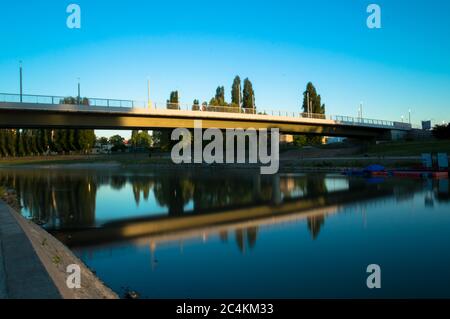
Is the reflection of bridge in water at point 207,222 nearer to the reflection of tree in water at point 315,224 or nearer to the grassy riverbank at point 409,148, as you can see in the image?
the reflection of tree in water at point 315,224

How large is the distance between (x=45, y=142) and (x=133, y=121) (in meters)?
89.0

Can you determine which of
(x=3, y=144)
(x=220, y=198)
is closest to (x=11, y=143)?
(x=3, y=144)

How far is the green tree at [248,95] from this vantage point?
327 ft

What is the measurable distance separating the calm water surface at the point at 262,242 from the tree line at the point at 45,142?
87401mm

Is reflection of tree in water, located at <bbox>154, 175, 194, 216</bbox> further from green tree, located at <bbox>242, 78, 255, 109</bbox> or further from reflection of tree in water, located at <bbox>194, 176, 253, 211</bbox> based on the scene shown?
green tree, located at <bbox>242, 78, 255, 109</bbox>

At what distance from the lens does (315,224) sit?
765 inches

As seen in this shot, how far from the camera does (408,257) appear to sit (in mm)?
12922

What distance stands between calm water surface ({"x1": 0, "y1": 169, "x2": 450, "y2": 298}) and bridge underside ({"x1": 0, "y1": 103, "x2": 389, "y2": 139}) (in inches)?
290

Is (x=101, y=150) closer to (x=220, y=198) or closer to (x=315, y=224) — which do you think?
(x=220, y=198)

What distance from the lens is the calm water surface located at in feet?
34.8

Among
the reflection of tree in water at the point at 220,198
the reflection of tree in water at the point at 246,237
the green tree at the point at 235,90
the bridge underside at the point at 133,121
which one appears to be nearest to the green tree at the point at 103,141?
the green tree at the point at 235,90

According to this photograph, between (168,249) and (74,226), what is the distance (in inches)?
308

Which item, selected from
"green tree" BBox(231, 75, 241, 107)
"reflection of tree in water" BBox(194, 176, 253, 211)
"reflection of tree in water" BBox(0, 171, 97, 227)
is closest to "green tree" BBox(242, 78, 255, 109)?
"green tree" BBox(231, 75, 241, 107)
